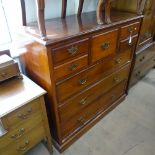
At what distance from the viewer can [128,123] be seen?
5.84 feet

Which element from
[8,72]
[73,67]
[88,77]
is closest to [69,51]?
[73,67]

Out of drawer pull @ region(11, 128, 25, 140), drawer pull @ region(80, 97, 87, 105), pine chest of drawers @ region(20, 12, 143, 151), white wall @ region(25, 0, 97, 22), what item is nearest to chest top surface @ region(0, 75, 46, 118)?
pine chest of drawers @ region(20, 12, 143, 151)

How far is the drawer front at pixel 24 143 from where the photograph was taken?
43.6 inches

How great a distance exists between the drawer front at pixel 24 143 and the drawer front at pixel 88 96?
0.67 ft

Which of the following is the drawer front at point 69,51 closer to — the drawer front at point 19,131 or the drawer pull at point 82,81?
the drawer pull at point 82,81

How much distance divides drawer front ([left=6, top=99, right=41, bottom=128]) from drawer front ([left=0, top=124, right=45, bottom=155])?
163mm

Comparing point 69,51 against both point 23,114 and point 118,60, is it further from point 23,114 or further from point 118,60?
point 118,60

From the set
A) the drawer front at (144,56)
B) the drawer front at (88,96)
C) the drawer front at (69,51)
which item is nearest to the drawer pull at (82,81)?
the drawer front at (88,96)

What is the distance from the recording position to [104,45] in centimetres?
134

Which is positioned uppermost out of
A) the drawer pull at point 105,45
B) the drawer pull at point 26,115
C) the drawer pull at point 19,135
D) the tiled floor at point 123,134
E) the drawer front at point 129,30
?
the drawer front at point 129,30

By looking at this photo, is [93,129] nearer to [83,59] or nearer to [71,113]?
[71,113]

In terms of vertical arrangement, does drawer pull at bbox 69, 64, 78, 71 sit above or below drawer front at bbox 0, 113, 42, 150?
above

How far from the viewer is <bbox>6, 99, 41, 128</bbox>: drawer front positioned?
1.01 m

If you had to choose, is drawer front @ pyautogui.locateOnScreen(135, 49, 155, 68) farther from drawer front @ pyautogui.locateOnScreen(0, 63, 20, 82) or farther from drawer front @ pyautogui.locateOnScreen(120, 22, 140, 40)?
drawer front @ pyautogui.locateOnScreen(0, 63, 20, 82)
